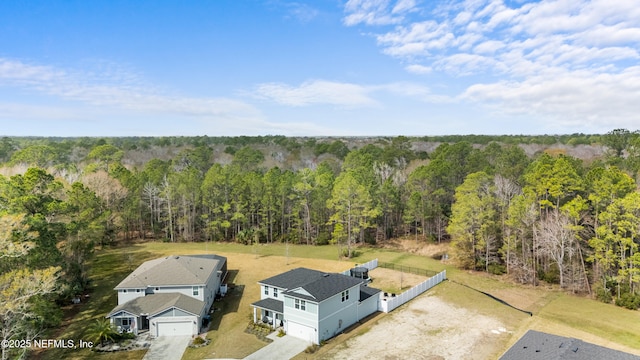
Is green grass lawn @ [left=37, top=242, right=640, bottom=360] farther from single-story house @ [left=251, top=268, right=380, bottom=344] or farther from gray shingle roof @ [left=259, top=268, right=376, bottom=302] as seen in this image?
gray shingle roof @ [left=259, top=268, right=376, bottom=302]

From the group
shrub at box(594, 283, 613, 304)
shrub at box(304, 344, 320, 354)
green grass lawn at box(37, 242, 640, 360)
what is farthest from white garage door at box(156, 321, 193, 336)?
shrub at box(594, 283, 613, 304)

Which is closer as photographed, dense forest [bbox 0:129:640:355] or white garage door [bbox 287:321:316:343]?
white garage door [bbox 287:321:316:343]

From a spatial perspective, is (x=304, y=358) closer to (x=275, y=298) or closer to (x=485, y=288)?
(x=275, y=298)

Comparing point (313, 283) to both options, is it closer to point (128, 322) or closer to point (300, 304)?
point (300, 304)

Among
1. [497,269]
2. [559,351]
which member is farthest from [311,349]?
[497,269]

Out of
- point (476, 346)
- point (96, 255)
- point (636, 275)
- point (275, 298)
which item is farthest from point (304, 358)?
point (96, 255)


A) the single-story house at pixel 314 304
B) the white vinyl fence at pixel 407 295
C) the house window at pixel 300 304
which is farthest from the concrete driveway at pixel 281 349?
the white vinyl fence at pixel 407 295
